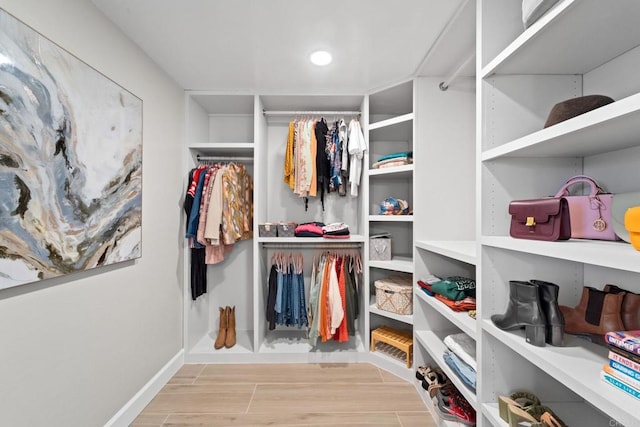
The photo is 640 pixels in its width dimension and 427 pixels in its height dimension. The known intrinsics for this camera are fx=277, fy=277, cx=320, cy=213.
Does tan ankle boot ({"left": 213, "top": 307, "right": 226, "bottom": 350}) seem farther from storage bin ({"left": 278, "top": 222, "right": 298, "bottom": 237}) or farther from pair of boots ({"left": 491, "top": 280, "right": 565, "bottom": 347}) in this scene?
pair of boots ({"left": 491, "top": 280, "right": 565, "bottom": 347})

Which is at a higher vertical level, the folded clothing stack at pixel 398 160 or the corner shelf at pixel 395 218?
the folded clothing stack at pixel 398 160

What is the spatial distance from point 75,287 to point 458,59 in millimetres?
2562

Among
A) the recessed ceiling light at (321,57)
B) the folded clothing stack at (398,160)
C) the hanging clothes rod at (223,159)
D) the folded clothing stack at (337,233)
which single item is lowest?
the folded clothing stack at (337,233)

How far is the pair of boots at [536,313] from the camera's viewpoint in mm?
990

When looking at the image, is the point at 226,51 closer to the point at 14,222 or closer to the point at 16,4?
the point at 16,4

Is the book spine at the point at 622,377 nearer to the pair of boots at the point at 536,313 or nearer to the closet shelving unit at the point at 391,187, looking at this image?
the pair of boots at the point at 536,313

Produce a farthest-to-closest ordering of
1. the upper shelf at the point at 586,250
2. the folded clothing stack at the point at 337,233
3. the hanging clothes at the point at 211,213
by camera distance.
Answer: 1. the folded clothing stack at the point at 337,233
2. the hanging clothes at the point at 211,213
3. the upper shelf at the point at 586,250

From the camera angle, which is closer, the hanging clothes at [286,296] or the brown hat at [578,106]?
the brown hat at [578,106]

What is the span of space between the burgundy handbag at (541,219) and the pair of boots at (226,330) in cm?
229

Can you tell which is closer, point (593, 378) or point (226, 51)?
point (593, 378)

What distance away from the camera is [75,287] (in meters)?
1.31

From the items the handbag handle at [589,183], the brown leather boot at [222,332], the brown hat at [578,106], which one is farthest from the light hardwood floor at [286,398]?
the brown hat at [578,106]

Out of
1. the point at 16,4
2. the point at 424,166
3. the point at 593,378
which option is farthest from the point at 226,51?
the point at 593,378

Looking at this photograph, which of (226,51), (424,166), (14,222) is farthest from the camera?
(424,166)
